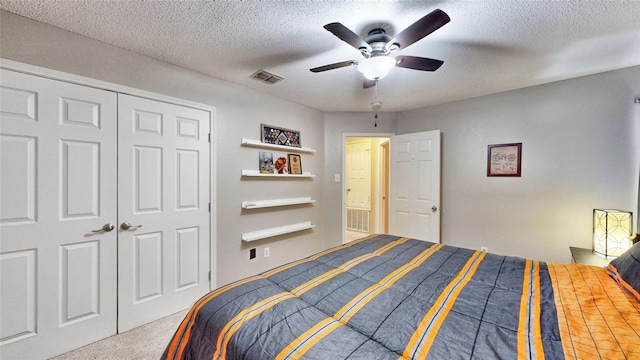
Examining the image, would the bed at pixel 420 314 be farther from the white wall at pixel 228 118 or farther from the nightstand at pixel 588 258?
the white wall at pixel 228 118

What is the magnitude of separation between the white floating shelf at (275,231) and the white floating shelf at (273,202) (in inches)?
12.1

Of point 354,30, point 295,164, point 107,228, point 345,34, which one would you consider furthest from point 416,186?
point 107,228

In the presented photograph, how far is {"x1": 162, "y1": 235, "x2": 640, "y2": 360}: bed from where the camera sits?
2.64 ft

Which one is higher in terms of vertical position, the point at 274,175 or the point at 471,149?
the point at 471,149

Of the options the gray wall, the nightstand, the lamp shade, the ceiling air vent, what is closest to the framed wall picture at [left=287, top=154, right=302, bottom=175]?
the gray wall

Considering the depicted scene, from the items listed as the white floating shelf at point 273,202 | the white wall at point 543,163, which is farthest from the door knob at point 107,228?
the white wall at point 543,163

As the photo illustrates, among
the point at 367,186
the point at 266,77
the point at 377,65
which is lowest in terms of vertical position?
the point at 367,186

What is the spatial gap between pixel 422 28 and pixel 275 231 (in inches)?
98.8

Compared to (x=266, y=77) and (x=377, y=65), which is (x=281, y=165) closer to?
(x=266, y=77)

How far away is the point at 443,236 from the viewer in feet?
11.1

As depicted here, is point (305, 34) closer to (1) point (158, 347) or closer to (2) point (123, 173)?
(2) point (123, 173)

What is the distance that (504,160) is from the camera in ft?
9.62

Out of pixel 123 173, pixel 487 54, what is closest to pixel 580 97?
pixel 487 54

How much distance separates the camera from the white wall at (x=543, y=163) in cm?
231
